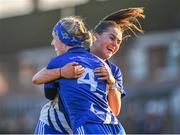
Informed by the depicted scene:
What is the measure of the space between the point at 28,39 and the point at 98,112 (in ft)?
80.7

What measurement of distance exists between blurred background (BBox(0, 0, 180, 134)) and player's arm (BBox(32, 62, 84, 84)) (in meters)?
13.1

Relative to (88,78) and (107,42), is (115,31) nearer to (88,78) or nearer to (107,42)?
(107,42)

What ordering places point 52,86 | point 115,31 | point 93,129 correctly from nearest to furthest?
point 93,129 → point 52,86 → point 115,31

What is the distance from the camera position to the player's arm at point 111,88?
18.6 feet

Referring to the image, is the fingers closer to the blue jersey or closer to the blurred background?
the blue jersey

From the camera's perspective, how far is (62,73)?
5660mm

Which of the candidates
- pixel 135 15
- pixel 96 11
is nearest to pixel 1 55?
pixel 96 11

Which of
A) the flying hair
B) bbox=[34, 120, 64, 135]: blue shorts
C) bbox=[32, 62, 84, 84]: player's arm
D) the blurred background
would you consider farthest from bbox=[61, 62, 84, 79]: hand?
the blurred background

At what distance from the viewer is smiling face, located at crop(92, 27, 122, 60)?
6172 millimetres

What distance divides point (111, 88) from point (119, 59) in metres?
21.2

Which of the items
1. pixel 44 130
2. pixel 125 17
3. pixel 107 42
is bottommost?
pixel 44 130

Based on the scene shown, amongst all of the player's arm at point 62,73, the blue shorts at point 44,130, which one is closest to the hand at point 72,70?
the player's arm at point 62,73

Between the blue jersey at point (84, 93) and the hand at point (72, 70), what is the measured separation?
0.10ft

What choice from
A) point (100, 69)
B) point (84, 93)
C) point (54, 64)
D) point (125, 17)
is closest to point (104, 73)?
point (100, 69)
